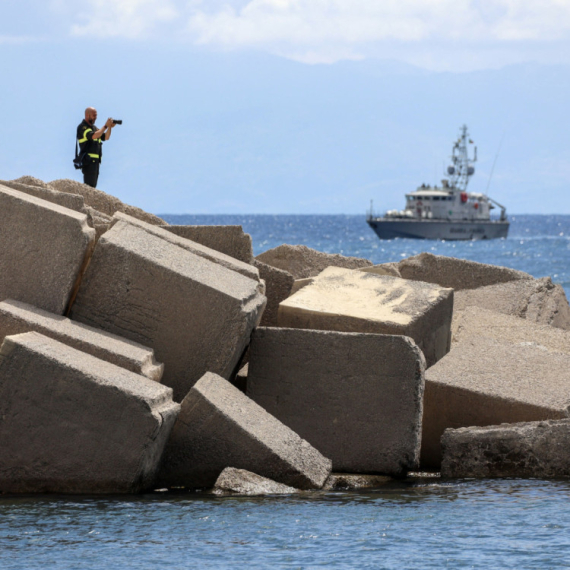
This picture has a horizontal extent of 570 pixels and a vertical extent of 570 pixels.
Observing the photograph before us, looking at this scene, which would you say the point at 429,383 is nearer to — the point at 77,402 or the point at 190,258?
the point at 190,258

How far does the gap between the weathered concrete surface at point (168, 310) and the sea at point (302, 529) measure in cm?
76

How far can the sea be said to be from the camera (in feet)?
11.5

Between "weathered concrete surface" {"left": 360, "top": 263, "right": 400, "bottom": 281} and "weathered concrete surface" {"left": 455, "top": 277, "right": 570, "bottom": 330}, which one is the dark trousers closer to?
"weathered concrete surface" {"left": 360, "top": 263, "right": 400, "bottom": 281}

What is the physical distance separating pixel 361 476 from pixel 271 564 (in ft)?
4.64

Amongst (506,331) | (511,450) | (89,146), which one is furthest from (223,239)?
(89,146)

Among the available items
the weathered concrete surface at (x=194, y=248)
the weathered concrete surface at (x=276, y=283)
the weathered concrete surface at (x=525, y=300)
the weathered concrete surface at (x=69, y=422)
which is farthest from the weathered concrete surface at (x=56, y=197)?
the weathered concrete surface at (x=525, y=300)

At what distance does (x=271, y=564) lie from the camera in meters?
3.46

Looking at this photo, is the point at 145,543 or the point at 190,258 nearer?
the point at 145,543

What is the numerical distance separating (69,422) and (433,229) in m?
53.4

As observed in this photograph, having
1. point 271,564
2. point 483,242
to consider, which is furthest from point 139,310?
point 483,242

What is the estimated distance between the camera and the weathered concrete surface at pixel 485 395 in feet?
16.7

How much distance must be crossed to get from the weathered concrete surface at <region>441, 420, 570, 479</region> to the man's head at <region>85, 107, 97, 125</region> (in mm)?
5084

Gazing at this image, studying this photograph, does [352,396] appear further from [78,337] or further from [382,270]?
[382,270]

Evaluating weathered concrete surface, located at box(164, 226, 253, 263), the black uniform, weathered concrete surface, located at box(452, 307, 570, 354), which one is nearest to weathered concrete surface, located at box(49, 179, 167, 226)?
weathered concrete surface, located at box(164, 226, 253, 263)
